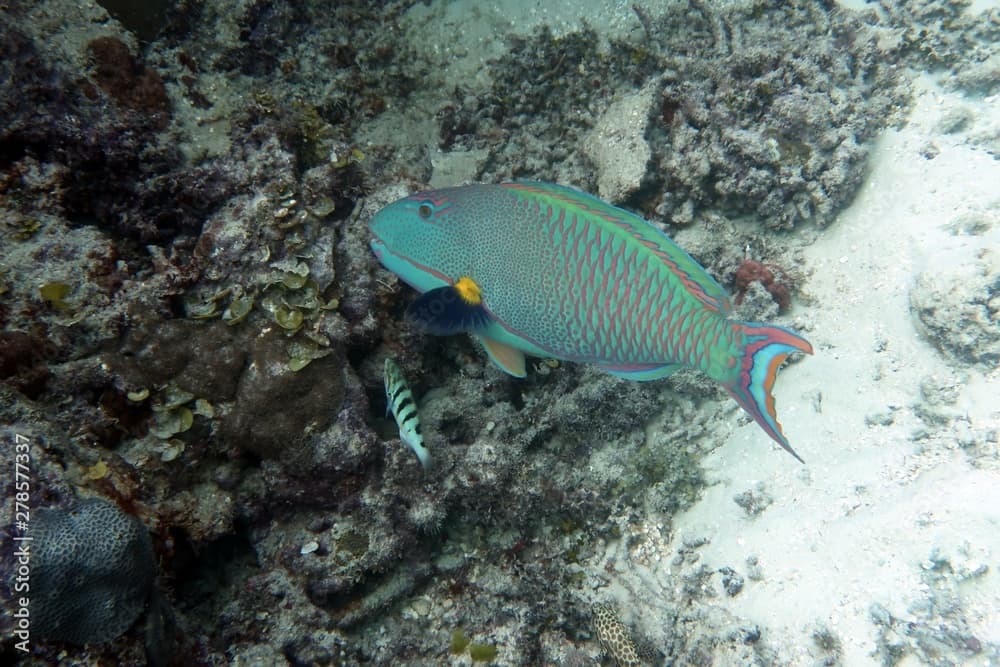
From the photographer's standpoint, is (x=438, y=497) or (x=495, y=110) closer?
(x=438, y=497)

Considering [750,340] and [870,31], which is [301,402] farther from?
[870,31]

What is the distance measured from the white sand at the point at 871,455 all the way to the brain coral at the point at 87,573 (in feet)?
10.6

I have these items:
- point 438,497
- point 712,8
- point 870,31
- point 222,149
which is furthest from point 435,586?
point 870,31

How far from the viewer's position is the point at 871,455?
351cm

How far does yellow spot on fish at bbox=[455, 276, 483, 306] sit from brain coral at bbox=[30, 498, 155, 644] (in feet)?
6.33

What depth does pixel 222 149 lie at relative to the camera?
4.01 metres

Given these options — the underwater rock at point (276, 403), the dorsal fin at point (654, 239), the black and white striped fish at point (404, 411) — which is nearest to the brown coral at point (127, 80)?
the underwater rock at point (276, 403)

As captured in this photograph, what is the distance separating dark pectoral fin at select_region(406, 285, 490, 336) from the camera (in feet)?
9.30

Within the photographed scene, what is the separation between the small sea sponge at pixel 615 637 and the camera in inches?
124

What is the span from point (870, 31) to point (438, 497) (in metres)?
5.68

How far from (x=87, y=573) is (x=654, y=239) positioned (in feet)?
9.93

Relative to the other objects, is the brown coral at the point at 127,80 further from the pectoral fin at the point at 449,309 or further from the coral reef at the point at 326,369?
the pectoral fin at the point at 449,309

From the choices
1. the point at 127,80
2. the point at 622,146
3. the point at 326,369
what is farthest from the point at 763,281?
the point at 127,80

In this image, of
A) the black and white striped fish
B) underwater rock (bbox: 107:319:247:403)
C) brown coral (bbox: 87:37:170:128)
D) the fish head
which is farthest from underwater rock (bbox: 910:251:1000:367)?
brown coral (bbox: 87:37:170:128)
